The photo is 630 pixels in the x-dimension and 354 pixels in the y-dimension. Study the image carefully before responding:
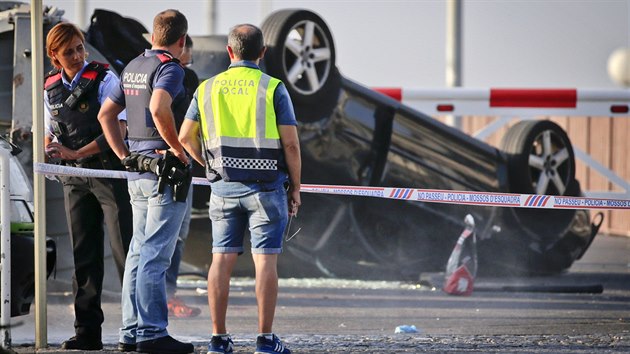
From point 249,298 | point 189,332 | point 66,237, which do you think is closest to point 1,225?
point 189,332

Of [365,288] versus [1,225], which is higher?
[1,225]

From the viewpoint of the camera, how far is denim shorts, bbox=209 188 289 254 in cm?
661

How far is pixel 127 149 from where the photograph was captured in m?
7.07

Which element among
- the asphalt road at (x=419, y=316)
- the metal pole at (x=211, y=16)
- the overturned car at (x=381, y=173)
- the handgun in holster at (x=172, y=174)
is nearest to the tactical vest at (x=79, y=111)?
the handgun in holster at (x=172, y=174)

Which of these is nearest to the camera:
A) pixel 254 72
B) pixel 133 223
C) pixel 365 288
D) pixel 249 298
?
pixel 254 72

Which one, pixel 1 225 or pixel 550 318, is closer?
pixel 1 225

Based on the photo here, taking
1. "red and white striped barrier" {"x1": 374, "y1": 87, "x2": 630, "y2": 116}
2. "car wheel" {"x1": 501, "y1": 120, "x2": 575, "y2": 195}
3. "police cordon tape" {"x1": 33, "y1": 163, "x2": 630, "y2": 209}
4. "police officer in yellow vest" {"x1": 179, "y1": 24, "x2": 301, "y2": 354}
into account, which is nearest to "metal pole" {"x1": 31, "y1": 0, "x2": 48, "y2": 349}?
"police officer in yellow vest" {"x1": 179, "y1": 24, "x2": 301, "y2": 354}

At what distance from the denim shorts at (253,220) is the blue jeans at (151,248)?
25 cm

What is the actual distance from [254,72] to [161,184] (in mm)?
713

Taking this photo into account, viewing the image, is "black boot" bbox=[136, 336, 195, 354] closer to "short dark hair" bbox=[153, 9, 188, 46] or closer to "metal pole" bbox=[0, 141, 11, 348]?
"metal pole" bbox=[0, 141, 11, 348]

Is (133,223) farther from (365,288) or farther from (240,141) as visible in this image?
(365,288)

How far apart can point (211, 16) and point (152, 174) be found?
59.5ft

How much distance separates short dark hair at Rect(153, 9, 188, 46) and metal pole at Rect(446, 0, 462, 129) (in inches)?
502

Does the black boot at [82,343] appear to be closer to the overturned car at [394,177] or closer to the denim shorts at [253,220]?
the denim shorts at [253,220]
